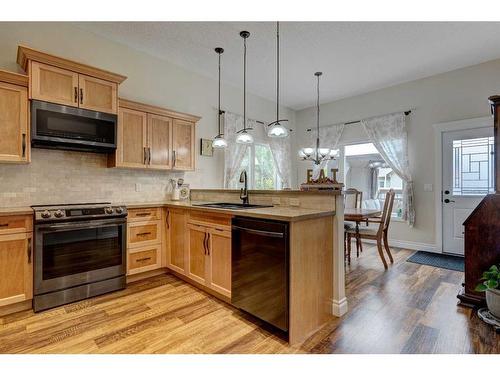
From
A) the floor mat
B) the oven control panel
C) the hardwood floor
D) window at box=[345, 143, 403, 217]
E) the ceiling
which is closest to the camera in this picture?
the hardwood floor

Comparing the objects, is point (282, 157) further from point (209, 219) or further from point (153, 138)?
point (209, 219)

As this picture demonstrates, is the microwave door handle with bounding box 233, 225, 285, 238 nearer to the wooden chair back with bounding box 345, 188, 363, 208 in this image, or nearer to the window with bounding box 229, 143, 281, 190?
the window with bounding box 229, 143, 281, 190

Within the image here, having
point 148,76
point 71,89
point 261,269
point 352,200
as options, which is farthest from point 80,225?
point 352,200

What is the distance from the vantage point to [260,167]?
557cm

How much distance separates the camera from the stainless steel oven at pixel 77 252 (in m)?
2.35

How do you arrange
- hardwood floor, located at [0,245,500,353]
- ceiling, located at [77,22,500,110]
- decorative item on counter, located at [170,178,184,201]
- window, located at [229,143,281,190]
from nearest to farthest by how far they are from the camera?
1. hardwood floor, located at [0,245,500,353]
2. ceiling, located at [77,22,500,110]
3. decorative item on counter, located at [170,178,184,201]
4. window, located at [229,143,281,190]

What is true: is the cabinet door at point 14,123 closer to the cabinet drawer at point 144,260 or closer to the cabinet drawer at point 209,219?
the cabinet drawer at point 144,260

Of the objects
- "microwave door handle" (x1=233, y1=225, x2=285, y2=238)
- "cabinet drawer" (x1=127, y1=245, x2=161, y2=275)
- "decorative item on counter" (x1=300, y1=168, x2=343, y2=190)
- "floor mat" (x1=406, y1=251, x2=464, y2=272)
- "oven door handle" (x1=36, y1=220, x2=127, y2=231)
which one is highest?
"decorative item on counter" (x1=300, y1=168, x2=343, y2=190)

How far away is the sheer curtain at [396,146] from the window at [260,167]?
209 centimetres

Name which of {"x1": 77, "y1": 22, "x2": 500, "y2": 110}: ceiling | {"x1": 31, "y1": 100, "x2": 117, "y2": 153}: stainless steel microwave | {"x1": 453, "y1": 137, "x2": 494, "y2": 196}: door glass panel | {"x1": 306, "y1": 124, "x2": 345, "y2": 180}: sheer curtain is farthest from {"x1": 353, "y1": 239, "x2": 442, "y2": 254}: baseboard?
{"x1": 31, "y1": 100, "x2": 117, "y2": 153}: stainless steel microwave

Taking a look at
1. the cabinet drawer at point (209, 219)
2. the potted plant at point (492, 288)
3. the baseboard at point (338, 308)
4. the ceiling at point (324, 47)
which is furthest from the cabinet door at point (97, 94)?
the potted plant at point (492, 288)

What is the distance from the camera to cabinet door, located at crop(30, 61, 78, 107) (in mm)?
2479
